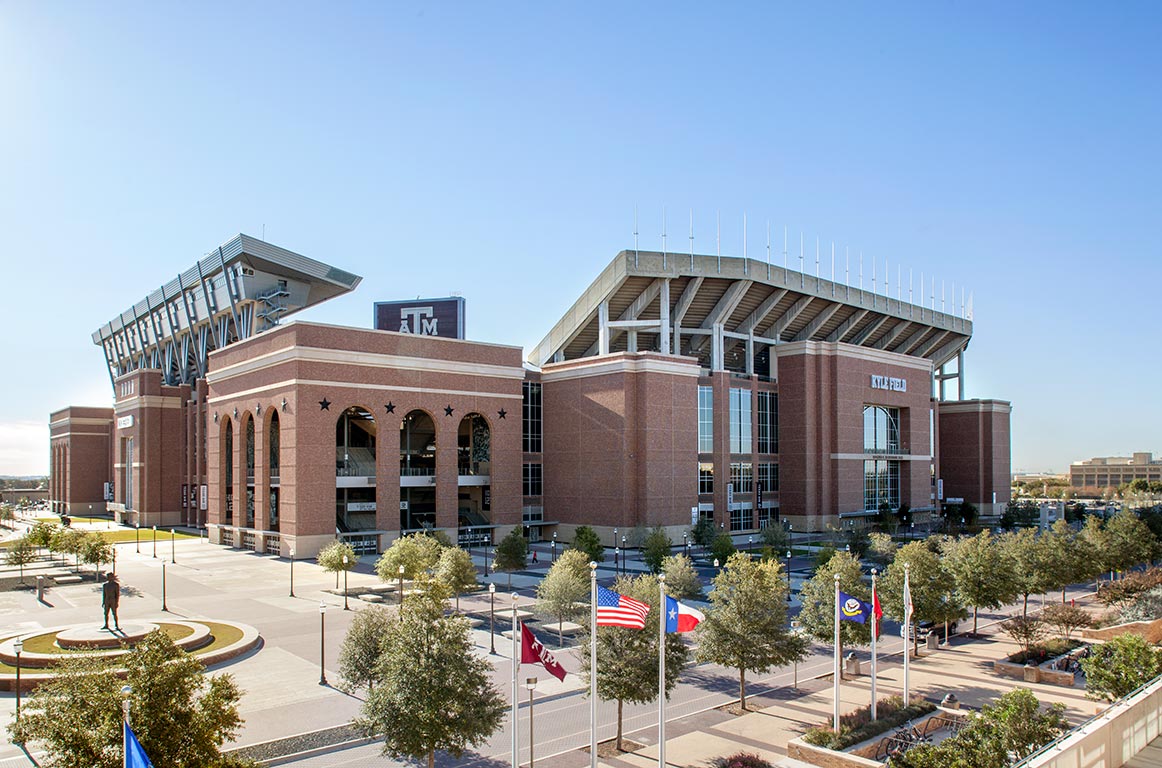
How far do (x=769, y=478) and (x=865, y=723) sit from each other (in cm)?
5871

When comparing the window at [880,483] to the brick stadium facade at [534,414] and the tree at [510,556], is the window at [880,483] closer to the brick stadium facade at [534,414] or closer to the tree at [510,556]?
the brick stadium facade at [534,414]

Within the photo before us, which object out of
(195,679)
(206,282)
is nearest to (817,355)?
(206,282)

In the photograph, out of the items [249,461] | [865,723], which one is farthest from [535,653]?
[249,461]

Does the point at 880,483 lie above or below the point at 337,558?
below

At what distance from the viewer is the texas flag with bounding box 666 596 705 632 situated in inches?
746

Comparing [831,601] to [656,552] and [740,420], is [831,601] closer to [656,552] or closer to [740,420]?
[656,552]

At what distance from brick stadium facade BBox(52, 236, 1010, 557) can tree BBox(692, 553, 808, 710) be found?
39438 millimetres

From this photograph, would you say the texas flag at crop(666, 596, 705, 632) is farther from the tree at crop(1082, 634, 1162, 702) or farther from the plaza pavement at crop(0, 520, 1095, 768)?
the tree at crop(1082, 634, 1162, 702)

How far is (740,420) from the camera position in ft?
258

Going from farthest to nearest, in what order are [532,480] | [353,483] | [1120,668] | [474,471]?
1. [532,480]
2. [474,471]
3. [353,483]
4. [1120,668]

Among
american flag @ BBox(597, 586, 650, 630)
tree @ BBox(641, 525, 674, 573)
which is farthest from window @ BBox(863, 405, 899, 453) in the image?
american flag @ BBox(597, 586, 650, 630)

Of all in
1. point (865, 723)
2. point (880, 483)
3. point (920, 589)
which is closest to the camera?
point (865, 723)

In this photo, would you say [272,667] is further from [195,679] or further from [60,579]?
[60,579]

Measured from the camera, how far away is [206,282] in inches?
3216
